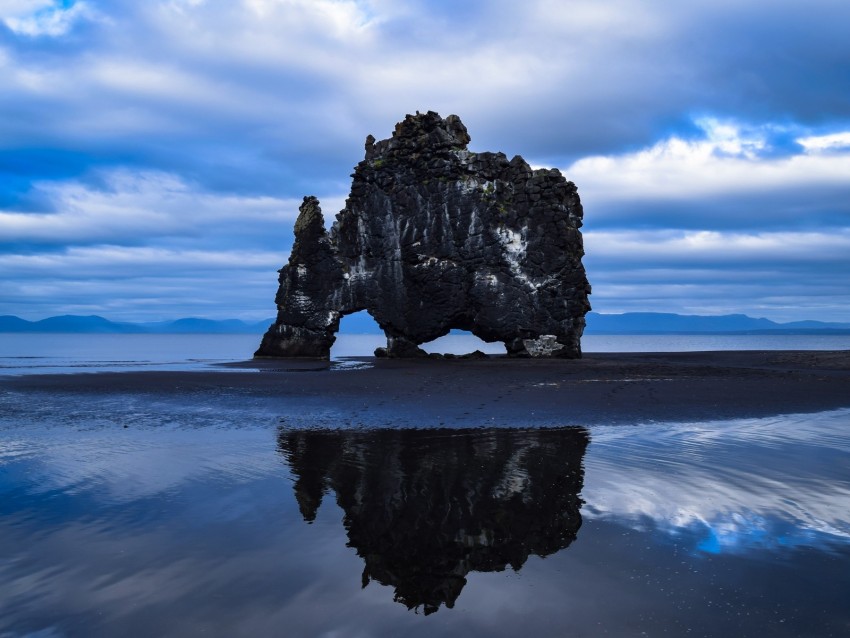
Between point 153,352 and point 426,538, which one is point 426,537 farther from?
point 153,352

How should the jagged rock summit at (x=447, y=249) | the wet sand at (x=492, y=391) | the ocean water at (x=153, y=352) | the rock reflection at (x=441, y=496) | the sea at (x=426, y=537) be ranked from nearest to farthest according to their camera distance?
the sea at (x=426, y=537)
the rock reflection at (x=441, y=496)
the wet sand at (x=492, y=391)
the ocean water at (x=153, y=352)
the jagged rock summit at (x=447, y=249)

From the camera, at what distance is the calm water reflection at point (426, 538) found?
5246 mm

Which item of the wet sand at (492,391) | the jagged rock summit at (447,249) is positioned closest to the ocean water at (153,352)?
the jagged rock summit at (447,249)

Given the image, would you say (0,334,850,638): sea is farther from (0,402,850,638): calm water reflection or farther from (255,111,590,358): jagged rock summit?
(255,111,590,358): jagged rock summit

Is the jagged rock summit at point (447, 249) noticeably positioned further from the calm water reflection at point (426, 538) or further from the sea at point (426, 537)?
the calm water reflection at point (426, 538)

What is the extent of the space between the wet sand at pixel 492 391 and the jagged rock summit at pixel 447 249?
322 inches

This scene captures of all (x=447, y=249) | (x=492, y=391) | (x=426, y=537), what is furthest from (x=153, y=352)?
(x=426, y=537)

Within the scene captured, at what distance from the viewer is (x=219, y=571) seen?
6.20 m

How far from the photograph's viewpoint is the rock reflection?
6.55 metres

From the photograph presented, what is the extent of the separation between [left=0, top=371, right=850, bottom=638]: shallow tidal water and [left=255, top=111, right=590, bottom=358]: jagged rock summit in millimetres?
28986

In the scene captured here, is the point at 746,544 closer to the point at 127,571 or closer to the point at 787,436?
the point at 127,571

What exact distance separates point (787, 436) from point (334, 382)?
17645 mm

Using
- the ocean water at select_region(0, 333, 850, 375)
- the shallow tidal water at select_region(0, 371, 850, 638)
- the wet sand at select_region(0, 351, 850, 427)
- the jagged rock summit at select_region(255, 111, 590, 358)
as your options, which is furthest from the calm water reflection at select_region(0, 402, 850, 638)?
the ocean water at select_region(0, 333, 850, 375)

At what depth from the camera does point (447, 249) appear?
142 feet
